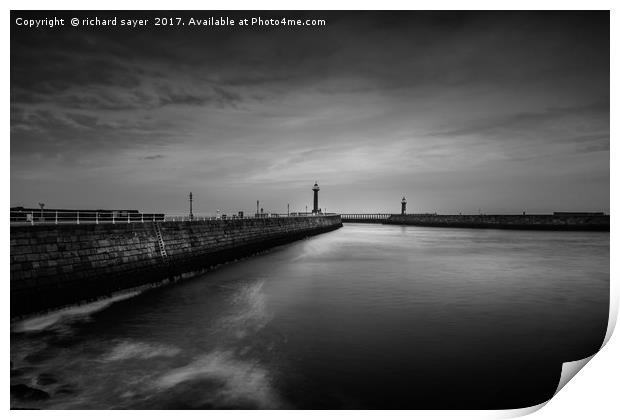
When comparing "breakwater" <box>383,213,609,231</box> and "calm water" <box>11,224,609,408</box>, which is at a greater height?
"breakwater" <box>383,213,609,231</box>

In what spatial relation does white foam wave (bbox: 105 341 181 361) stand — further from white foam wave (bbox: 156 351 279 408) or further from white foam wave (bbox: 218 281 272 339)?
white foam wave (bbox: 218 281 272 339)

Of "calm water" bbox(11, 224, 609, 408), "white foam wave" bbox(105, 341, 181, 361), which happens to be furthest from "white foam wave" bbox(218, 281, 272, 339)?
Result: "white foam wave" bbox(105, 341, 181, 361)

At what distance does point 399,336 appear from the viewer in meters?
10.4

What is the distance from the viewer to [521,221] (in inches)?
2874

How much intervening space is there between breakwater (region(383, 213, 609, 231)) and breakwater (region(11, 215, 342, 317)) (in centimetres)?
6547

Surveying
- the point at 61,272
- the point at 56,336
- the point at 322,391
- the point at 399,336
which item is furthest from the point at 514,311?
the point at 61,272

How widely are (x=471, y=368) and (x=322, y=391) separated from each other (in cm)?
341

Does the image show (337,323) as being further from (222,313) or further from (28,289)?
(28,289)

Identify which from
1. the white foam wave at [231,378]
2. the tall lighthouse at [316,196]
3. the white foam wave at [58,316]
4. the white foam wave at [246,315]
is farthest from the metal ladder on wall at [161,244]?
the tall lighthouse at [316,196]

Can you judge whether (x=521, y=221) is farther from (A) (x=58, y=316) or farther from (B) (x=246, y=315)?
(A) (x=58, y=316)

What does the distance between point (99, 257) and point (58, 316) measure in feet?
10.6

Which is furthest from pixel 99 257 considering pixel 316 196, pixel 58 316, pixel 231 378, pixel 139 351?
pixel 316 196

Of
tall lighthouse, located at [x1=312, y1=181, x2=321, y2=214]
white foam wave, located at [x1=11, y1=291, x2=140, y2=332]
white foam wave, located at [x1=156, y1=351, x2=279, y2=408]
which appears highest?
tall lighthouse, located at [x1=312, y1=181, x2=321, y2=214]

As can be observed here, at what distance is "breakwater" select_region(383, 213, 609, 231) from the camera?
6431 cm
